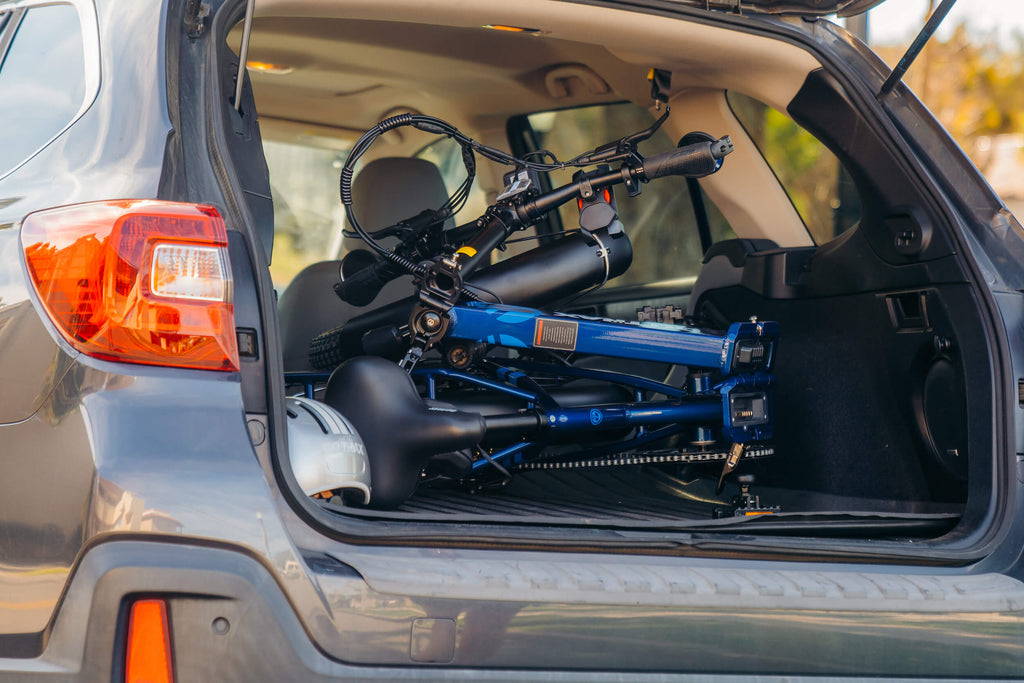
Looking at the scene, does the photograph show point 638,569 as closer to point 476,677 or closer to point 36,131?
point 476,677

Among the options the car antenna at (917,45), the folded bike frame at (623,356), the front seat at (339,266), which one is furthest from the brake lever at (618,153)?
the front seat at (339,266)

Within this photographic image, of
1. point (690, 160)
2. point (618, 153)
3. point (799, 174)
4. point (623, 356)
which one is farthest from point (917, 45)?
point (799, 174)

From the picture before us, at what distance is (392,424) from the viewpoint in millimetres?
2010

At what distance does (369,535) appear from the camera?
4.87 ft

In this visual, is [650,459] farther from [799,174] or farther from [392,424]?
[799,174]

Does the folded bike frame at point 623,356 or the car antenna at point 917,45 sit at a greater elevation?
the car antenna at point 917,45

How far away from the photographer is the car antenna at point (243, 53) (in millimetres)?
1638

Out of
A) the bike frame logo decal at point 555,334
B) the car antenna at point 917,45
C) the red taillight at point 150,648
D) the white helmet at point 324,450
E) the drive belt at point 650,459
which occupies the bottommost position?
the red taillight at point 150,648

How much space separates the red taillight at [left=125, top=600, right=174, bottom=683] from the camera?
1328 millimetres

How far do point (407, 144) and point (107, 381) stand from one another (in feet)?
9.99

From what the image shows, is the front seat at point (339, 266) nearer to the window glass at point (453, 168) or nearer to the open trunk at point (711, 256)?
the open trunk at point (711, 256)

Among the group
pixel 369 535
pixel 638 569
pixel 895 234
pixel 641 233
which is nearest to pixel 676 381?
pixel 641 233

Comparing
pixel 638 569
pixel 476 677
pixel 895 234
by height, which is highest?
pixel 895 234

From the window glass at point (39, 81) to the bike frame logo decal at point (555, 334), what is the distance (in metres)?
1.32
